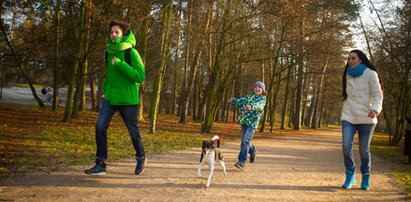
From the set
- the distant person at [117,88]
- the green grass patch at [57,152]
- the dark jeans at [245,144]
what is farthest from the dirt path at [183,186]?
the green grass patch at [57,152]

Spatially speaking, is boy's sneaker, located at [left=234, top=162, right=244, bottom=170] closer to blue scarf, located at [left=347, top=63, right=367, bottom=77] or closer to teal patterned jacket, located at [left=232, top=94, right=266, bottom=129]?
teal patterned jacket, located at [left=232, top=94, right=266, bottom=129]

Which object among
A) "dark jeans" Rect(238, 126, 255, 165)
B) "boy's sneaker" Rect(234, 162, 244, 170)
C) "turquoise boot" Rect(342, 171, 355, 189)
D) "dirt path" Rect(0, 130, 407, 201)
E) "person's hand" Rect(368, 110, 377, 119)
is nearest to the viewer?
"dirt path" Rect(0, 130, 407, 201)

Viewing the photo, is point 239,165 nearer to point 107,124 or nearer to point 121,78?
point 107,124

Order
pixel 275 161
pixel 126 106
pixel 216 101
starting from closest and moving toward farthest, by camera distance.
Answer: pixel 126 106 → pixel 275 161 → pixel 216 101

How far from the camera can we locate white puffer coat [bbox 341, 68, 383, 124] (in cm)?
571

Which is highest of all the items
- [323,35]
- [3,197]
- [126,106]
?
[323,35]

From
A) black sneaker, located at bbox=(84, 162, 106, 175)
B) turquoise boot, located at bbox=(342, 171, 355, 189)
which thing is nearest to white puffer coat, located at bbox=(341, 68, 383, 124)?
turquoise boot, located at bbox=(342, 171, 355, 189)

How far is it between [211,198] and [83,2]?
12.7 metres

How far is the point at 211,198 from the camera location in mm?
4785

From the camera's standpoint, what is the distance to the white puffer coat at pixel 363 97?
5.71 metres

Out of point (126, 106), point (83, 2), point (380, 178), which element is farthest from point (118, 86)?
point (83, 2)

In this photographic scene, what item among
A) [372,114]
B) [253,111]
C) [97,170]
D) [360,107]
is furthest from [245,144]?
[97,170]

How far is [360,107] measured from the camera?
19.0 feet

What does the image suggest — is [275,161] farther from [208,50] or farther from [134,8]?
[208,50]
